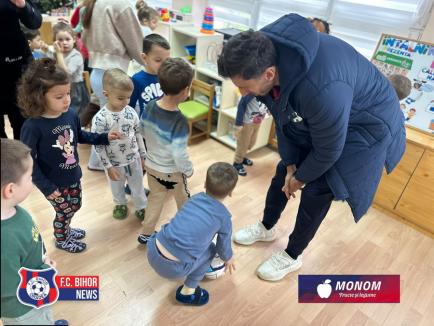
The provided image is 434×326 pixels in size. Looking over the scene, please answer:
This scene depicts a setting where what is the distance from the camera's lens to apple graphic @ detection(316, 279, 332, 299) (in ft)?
4.75

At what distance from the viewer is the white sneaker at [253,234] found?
6.04ft

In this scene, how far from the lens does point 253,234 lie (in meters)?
1.86

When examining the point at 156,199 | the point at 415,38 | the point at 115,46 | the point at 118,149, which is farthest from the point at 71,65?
the point at 415,38

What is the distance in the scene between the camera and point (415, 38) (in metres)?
2.21

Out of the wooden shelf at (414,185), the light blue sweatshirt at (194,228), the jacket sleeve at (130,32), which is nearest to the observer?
the light blue sweatshirt at (194,228)

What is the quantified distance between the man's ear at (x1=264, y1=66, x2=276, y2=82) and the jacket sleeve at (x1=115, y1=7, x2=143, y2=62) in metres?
1.25

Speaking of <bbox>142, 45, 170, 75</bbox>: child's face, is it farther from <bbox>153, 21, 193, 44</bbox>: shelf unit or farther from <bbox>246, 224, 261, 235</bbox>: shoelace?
<bbox>153, 21, 193, 44</bbox>: shelf unit

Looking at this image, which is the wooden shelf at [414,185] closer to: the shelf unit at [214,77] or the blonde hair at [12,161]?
the shelf unit at [214,77]

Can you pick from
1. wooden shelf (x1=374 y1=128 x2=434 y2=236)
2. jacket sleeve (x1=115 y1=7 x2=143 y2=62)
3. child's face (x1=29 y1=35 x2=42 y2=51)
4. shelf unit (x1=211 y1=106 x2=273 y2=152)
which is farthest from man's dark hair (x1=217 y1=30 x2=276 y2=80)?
child's face (x1=29 y1=35 x2=42 y2=51)

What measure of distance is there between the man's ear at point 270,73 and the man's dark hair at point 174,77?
1.60 feet

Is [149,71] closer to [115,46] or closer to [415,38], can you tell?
[115,46]

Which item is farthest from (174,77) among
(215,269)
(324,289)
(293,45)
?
(324,289)

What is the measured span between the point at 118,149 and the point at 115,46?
2.41ft

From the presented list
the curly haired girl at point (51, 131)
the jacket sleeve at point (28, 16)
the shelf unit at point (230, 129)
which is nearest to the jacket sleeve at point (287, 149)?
the curly haired girl at point (51, 131)
